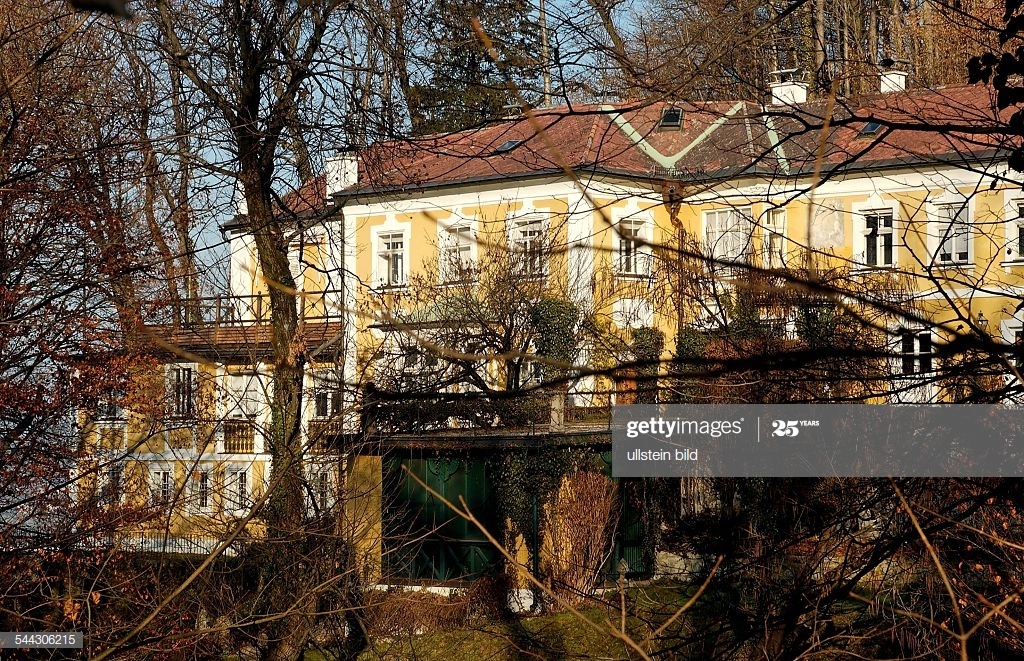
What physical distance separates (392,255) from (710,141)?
1931 centimetres

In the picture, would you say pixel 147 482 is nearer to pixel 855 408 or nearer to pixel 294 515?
pixel 294 515

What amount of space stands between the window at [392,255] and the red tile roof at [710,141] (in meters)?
1.81

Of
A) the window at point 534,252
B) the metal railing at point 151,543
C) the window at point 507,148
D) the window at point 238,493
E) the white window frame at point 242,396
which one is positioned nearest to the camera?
the window at point 534,252

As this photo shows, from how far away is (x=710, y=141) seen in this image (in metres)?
5.06

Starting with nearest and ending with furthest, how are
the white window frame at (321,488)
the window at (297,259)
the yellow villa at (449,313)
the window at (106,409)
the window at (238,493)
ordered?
the window at (297,259)
the window at (238,493)
the yellow villa at (449,313)
the white window frame at (321,488)
the window at (106,409)

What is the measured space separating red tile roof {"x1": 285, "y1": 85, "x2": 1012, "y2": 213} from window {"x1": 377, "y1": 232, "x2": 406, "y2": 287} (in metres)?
1.81

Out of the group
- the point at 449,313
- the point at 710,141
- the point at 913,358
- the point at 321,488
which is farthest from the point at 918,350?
the point at 449,313

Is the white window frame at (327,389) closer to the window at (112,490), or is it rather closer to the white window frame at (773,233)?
the white window frame at (773,233)

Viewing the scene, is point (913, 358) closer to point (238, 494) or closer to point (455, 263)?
point (238, 494)

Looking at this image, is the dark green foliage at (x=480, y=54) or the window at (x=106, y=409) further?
the window at (x=106, y=409)

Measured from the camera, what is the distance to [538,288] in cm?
1922

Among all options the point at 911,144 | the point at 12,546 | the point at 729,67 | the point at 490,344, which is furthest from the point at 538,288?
the point at 729,67

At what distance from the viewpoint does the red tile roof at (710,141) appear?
3.74m

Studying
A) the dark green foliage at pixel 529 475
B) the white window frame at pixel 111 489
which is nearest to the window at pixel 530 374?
the dark green foliage at pixel 529 475
